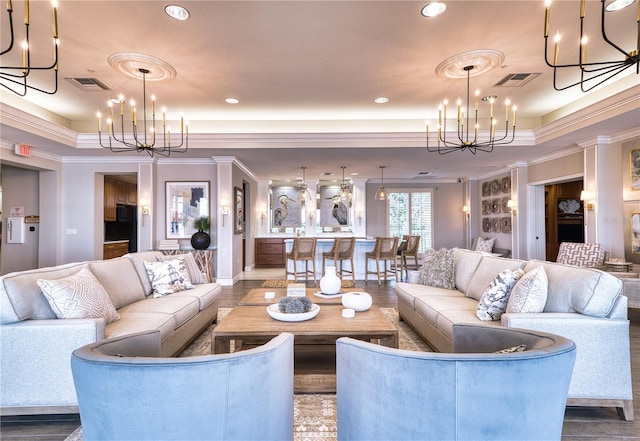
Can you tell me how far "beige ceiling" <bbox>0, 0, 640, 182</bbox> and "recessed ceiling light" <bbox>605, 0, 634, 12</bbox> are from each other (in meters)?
0.11

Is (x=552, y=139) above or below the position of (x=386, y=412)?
above

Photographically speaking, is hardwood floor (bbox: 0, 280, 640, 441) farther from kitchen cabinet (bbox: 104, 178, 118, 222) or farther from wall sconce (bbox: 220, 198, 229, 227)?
kitchen cabinet (bbox: 104, 178, 118, 222)

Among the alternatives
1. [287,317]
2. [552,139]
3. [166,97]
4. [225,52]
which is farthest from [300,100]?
[552,139]

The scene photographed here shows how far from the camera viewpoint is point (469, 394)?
971mm

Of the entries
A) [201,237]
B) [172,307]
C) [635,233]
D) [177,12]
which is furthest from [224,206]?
[635,233]

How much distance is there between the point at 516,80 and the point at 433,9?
2.17 metres

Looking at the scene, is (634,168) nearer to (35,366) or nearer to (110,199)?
(35,366)

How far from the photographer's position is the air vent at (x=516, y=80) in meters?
4.13

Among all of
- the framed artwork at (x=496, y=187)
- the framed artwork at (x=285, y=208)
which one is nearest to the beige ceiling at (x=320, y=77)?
the framed artwork at (x=496, y=187)

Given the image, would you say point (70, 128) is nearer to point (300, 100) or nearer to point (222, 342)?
point (300, 100)

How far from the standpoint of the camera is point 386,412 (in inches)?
42.1

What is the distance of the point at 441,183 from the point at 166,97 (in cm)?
804

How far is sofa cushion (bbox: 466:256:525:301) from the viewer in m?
2.97

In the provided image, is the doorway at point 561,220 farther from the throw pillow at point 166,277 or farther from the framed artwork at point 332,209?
the throw pillow at point 166,277
